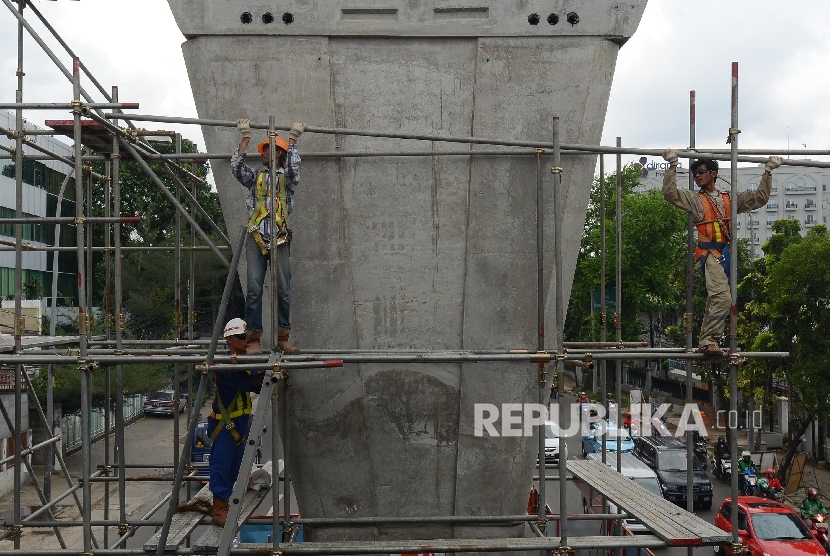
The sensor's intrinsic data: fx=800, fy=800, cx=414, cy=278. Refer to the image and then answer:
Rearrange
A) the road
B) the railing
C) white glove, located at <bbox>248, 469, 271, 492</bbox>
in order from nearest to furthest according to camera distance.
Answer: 1. white glove, located at <bbox>248, 469, 271, 492</bbox>
2. the road
3. the railing

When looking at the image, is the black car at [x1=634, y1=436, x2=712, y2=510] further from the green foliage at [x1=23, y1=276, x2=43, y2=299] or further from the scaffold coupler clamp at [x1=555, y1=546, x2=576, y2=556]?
the green foliage at [x1=23, y1=276, x2=43, y2=299]

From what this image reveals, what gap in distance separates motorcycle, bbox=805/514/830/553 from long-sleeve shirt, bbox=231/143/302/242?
50.2ft

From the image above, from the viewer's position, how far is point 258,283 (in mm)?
6430

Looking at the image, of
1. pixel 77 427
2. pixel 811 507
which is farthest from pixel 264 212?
pixel 77 427

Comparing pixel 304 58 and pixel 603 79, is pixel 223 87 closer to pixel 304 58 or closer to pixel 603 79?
pixel 304 58

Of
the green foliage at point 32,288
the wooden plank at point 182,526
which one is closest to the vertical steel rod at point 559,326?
the wooden plank at point 182,526

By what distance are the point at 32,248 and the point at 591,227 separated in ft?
96.5

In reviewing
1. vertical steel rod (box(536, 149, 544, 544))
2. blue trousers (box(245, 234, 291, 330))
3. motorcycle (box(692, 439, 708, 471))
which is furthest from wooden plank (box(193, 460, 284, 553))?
motorcycle (box(692, 439, 708, 471))

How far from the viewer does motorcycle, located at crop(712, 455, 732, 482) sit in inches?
996

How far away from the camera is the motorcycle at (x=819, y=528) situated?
17172 millimetres

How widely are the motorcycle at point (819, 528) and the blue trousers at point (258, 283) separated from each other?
15.0 m

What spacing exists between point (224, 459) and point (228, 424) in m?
0.29

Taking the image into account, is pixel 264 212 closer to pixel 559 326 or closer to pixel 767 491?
pixel 559 326

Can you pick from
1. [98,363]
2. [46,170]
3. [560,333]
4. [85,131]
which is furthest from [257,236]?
[46,170]
